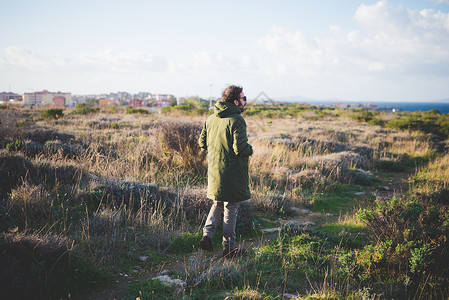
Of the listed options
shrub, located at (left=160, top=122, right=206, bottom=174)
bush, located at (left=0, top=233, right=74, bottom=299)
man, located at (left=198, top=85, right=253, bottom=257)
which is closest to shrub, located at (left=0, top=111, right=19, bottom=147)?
shrub, located at (left=160, top=122, right=206, bottom=174)

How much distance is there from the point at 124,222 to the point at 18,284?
2.20m

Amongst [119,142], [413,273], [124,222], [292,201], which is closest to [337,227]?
[292,201]

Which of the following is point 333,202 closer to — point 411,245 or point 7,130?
point 411,245

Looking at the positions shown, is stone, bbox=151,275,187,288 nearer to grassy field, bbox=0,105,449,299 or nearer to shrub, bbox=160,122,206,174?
grassy field, bbox=0,105,449,299

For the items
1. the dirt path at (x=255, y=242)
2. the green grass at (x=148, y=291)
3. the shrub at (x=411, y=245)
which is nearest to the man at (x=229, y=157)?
the dirt path at (x=255, y=242)

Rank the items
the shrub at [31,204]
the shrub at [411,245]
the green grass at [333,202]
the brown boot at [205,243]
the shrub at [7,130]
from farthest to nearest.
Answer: the shrub at [7,130] → the green grass at [333,202] → the shrub at [31,204] → the brown boot at [205,243] → the shrub at [411,245]

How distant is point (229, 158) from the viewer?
404 cm

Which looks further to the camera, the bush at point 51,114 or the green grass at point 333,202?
the bush at point 51,114

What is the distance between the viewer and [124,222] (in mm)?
4910

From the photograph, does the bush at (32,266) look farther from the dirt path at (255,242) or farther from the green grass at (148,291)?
the green grass at (148,291)

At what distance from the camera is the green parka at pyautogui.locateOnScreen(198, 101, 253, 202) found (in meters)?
3.97

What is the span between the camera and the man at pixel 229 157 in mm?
3975

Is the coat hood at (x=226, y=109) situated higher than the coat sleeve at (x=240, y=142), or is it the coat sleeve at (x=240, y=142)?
the coat hood at (x=226, y=109)

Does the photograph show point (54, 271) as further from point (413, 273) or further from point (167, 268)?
point (413, 273)
